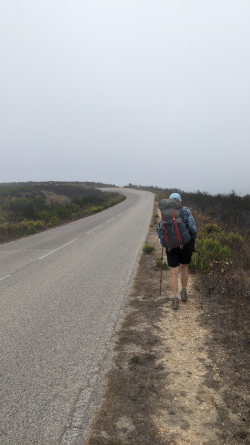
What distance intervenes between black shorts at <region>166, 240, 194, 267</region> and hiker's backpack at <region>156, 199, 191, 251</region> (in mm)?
→ 176

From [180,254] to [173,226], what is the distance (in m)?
0.59

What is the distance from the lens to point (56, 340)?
15.6ft

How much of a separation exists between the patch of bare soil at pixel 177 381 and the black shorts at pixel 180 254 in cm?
87

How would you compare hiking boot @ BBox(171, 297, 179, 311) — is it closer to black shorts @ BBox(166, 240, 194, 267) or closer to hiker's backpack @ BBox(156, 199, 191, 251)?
black shorts @ BBox(166, 240, 194, 267)

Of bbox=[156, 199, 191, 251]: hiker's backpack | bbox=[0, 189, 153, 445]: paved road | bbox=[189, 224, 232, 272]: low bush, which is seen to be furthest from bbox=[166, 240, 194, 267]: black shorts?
bbox=[189, 224, 232, 272]: low bush

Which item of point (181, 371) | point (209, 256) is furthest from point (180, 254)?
point (209, 256)

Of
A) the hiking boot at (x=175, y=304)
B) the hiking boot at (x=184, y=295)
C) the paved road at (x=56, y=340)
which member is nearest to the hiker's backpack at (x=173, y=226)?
the hiking boot at (x=175, y=304)

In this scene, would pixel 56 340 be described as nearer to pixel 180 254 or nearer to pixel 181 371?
pixel 181 371

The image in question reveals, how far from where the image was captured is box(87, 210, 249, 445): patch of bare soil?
9.60ft

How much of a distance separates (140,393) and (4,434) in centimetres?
133

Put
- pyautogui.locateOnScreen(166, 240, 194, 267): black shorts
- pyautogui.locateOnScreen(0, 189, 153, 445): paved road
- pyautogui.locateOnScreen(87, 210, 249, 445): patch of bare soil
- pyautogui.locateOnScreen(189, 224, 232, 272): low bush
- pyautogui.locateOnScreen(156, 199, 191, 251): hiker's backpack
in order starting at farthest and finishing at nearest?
pyautogui.locateOnScreen(189, 224, 232, 272): low bush, pyautogui.locateOnScreen(166, 240, 194, 267): black shorts, pyautogui.locateOnScreen(156, 199, 191, 251): hiker's backpack, pyautogui.locateOnScreen(0, 189, 153, 445): paved road, pyautogui.locateOnScreen(87, 210, 249, 445): patch of bare soil

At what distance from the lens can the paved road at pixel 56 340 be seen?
3.06m

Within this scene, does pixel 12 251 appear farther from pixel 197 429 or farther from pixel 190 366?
pixel 197 429

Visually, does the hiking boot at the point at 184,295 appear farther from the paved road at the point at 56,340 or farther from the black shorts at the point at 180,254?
the paved road at the point at 56,340
